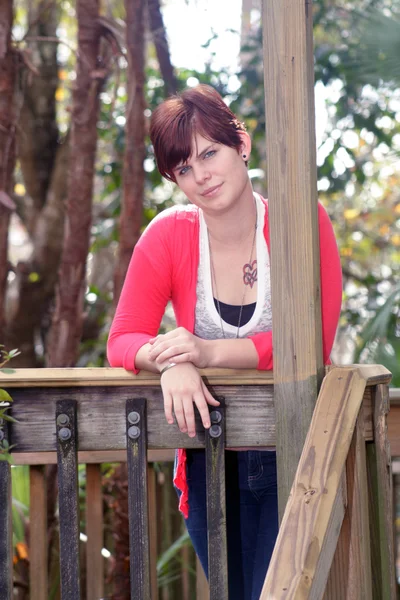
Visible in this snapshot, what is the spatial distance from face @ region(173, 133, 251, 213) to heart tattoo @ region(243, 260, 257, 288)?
143 millimetres

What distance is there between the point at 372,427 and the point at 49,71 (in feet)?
14.9

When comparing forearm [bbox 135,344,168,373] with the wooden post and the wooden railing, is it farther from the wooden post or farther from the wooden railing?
the wooden post

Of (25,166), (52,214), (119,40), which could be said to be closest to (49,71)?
(25,166)

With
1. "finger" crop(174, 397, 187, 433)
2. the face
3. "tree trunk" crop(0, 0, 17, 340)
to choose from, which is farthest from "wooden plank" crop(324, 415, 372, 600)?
"tree trunk" crop(0, 0, 17, 340)

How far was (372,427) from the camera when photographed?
1729 millimetres

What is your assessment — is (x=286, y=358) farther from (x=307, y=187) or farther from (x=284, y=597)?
(x=284, y=597)

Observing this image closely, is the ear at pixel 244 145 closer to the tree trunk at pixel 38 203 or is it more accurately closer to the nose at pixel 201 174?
the nose at pixel 201 174

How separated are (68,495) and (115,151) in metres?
3.98

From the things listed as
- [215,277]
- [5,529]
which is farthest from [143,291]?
[5,529]

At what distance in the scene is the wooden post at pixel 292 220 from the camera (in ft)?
5.31

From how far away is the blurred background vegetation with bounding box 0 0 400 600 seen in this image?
359cm

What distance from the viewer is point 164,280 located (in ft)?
6.10

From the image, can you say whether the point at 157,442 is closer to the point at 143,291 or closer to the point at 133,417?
the point at 133,417

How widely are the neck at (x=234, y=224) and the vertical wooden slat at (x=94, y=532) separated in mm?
1023
